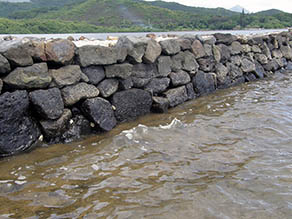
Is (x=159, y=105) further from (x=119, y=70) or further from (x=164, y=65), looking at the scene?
(x=119, y=70)

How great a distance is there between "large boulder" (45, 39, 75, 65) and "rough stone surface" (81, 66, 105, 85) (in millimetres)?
429

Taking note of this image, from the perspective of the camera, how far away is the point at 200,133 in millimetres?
4965

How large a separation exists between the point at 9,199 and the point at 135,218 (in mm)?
1405

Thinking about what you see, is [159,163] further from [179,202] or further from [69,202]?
[69,202]

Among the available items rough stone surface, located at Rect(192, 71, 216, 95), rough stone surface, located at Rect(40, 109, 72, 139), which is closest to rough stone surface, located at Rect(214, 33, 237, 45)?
rough stone surface, located at Rect(192, 71, 216, 95)

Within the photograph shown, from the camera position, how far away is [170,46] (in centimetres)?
684

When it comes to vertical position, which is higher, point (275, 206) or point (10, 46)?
point (10, 46)

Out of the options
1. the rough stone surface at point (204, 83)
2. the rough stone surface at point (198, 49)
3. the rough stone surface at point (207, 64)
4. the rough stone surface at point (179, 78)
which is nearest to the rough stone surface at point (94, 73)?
the rough stone surface at point (179, 78)

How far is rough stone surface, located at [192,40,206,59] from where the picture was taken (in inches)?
305

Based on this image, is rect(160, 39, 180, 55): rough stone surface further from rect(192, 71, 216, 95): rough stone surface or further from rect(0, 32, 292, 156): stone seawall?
rect(192, 71, 216, 95): rough stone surface

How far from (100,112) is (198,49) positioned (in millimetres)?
4049

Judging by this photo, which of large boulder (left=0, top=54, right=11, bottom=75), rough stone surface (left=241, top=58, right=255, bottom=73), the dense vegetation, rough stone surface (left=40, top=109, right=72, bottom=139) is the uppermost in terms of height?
the dense vegetation

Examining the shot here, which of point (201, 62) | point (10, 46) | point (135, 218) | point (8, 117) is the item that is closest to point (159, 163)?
point (135, 218)

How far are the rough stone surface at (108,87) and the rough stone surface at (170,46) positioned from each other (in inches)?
70.2
